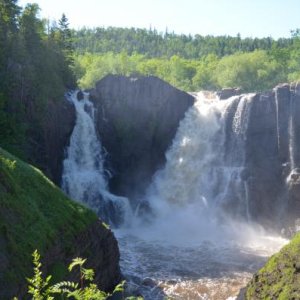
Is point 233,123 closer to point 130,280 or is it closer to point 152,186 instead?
point 152,186

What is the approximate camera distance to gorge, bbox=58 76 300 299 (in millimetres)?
37031

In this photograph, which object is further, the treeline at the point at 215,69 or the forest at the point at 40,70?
the treeline at the point at 215,69

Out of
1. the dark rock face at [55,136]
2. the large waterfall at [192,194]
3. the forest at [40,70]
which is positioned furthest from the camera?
the dark rock face at [55,136]

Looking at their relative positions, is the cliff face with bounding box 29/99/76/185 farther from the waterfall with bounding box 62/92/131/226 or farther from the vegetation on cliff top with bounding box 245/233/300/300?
the vegetation on cliff top with bounding box 245/233/300/300

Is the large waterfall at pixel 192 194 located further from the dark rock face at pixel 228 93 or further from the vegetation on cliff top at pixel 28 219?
the vegetation on cliff top at pixel 28 219

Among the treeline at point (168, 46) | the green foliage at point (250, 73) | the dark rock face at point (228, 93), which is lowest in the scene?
the dark rock face at point (228, 93)

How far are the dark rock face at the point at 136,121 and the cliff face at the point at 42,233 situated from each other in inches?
909

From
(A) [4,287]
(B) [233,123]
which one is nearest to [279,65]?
(B) [233,123]

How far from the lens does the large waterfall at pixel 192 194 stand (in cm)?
3406

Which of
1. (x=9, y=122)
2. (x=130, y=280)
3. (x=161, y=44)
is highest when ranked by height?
(x=161, y=44)

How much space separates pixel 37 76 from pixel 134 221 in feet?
55.0

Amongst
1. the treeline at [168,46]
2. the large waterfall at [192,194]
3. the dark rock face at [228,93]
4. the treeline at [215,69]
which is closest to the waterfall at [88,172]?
the large waterfall at [192,194]

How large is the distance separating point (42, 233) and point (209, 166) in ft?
96.7

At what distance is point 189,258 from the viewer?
3170cm
